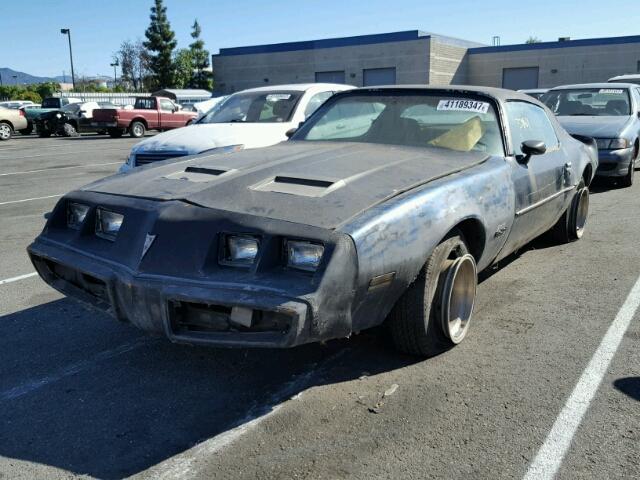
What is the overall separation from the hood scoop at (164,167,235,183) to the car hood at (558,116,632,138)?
702cm

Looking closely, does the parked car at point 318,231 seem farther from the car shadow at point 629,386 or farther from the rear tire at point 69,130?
the rear tire at point 69,130

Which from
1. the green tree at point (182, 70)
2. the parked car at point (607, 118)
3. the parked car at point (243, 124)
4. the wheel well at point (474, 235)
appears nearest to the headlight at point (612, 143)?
the parked car at point (607, 118)

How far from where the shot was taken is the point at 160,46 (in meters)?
66.2

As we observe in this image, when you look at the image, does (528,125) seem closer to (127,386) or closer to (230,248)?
(230,248)

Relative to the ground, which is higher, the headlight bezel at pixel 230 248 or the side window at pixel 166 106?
the side window at pixel 166 106

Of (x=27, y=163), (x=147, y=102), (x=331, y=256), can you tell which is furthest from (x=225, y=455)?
(x=147, y=102)

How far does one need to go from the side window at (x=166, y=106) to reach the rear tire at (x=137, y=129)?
1.12 meters

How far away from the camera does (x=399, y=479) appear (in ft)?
7.62

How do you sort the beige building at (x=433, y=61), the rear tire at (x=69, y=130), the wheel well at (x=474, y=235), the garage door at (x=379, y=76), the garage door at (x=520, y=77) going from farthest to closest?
the garage door at (x=379, y=76)
the garage door at (x=520, y=77)
the beige building at (x=433, y=61)
the rear tire at (x=69, y=130)
the wheel well at (x=474, y=235)

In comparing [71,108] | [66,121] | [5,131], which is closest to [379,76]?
[71,108]

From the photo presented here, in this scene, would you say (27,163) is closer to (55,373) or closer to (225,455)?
(55,373)

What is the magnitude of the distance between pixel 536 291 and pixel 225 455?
295cm

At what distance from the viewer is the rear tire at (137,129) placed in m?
23.5

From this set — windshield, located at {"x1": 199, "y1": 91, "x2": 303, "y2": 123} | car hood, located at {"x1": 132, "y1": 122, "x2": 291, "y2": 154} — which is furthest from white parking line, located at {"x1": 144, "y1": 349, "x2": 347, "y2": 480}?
windshield, located at {"x1": 199, "y1": 91, "x2": 303, "y2": 123}
